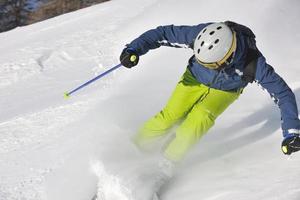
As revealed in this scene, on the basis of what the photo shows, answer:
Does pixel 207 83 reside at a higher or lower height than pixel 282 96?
lower

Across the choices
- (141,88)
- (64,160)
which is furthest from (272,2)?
(64,160)

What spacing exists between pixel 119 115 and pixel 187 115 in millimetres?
1178

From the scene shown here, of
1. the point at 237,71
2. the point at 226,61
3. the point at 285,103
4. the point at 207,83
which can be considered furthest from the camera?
the point at 207,83

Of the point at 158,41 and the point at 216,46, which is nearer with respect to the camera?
the point at 216,46

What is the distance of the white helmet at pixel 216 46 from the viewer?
391 centimetres

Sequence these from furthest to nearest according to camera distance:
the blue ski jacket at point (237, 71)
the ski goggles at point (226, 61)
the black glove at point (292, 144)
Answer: the ski goggles at point (226, 61) < the blue ski jacket at point (237, 71) < the black glove at point (292, 144)

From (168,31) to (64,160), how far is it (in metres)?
1.43

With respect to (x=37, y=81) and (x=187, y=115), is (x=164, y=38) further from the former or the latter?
(x=37, y=81)

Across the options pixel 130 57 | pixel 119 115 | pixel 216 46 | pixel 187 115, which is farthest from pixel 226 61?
pixel 119 115

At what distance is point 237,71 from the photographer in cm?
409

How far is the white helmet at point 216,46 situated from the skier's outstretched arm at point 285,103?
254mm

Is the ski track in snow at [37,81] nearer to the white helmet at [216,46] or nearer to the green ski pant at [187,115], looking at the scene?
the green ski pant at [187,115]

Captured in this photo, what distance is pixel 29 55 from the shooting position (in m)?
8.36

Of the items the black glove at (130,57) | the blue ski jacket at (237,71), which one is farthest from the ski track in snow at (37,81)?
the blue ski jacket at (237,71)
